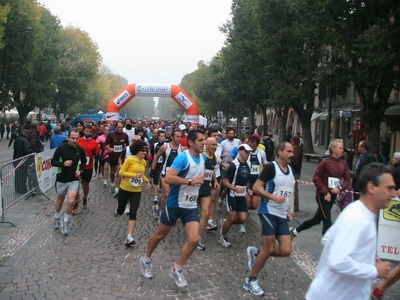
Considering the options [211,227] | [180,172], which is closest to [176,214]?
[180,172]

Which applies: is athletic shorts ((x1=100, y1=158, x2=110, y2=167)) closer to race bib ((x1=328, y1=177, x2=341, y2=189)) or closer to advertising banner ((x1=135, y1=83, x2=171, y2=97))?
race bib ((x1=328, y1=177, x2=341, y2=189))

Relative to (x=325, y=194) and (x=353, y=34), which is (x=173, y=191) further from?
(x=353, y=34)

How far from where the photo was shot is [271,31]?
2911 cm

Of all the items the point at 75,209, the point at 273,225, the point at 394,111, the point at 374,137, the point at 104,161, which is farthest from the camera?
the point at 394,111

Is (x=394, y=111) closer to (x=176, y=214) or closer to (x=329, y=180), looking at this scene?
(x=329, y=180)

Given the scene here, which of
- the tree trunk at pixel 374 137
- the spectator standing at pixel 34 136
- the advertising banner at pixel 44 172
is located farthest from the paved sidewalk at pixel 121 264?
the tree trunk at pixel 374 137

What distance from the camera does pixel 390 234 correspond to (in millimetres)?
7301

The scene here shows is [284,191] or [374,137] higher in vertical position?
[284,191]

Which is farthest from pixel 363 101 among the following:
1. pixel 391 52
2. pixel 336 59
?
pixel 391 52

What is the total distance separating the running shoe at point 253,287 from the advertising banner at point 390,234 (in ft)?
7.99

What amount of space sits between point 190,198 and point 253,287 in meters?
1.24

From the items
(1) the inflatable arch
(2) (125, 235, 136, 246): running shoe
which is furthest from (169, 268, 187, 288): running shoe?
(1) the inflatable arch

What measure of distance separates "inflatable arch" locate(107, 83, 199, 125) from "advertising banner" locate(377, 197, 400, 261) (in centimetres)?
2317

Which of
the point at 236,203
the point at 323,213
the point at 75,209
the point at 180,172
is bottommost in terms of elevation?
the point at 75,209
